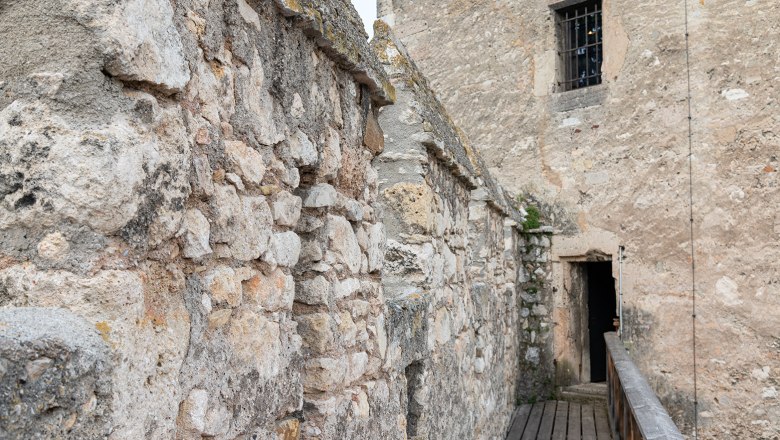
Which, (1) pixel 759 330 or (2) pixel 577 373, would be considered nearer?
(1) pixel 759 330

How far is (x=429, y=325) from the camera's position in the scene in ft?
10.1

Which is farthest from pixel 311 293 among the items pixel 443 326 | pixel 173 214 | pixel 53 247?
pixel 443 326

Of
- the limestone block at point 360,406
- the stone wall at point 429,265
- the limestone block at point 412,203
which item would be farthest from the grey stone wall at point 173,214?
the limestone block at point 412,203

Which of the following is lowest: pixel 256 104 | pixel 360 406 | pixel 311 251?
pixel 360 406

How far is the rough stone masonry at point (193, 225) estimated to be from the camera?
3.20 ft

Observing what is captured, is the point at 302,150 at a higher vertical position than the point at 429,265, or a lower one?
higher

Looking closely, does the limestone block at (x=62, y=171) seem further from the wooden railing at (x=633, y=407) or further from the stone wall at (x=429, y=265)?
the wooden railing at (x=633, y=407)

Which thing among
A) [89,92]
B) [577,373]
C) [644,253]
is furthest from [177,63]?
[577,373]

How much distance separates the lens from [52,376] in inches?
34.4

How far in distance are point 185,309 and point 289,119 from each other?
2.05 ft

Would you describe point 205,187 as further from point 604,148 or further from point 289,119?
point 604,148

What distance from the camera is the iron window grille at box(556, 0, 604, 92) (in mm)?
7430

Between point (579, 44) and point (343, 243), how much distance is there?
6.48 metres

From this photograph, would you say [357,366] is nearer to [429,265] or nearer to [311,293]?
[311,293]
